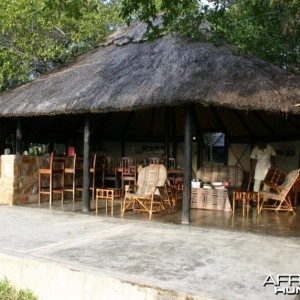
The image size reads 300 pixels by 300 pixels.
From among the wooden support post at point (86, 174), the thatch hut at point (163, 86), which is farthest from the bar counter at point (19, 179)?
the wooden support post at point (86, 174)

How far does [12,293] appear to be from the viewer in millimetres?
4230

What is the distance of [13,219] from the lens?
6871mm

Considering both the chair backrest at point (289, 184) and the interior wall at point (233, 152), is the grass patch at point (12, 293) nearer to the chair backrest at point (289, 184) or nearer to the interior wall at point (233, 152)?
the chair backrest at point (289, 184)

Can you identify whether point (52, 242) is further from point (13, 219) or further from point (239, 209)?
point (239, 209)

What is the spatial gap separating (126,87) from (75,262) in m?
3.88

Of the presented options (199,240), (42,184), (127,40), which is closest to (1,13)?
(127,40)

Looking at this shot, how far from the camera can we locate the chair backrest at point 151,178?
24.7 feet

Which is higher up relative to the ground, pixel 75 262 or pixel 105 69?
pixel 105 69

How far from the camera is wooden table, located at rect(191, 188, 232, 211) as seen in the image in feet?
27.4

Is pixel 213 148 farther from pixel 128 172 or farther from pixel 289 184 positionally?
pixel 289 184

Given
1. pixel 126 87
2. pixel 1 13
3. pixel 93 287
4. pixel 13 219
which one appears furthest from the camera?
pixel 1 13

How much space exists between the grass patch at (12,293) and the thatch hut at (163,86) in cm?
325

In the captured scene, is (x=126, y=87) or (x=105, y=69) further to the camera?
(x=105, y=69)

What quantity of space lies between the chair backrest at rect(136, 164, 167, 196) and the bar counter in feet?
8.33
